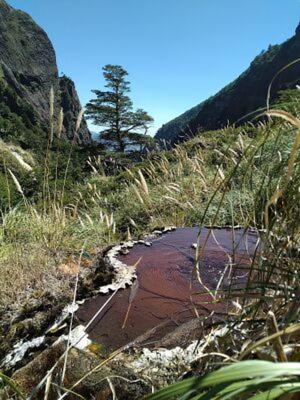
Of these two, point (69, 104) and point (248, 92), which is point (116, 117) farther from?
point (248, 92)

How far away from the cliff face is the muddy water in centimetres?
6438

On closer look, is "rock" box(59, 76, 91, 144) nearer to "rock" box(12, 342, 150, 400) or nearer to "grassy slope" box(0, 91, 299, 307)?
"grassy slope" box(0, 91, 299, 307)

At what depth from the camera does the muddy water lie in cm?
205

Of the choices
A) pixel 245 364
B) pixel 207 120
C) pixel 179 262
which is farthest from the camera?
pixel 207 120

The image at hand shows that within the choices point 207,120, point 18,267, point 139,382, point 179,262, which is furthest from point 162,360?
point 207,120

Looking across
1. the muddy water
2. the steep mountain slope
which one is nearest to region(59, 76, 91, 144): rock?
the steep mountain slope

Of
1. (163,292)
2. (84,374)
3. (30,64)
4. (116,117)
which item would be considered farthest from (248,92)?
(84,374)

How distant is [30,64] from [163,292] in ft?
267

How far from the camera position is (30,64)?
7688 centimetres

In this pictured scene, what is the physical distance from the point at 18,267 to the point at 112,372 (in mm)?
1660

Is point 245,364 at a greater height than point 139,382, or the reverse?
point 245,364

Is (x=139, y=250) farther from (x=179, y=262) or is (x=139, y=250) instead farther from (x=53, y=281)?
(x=53, y=281)

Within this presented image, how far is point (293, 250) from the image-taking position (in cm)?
145

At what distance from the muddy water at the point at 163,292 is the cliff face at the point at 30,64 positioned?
64380mm
